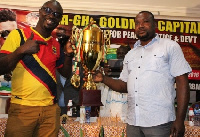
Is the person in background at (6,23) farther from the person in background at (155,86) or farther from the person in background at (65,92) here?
the person in background at (155,86)

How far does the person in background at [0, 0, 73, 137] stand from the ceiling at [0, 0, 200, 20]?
2.09 metres

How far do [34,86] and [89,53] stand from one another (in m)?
0.57

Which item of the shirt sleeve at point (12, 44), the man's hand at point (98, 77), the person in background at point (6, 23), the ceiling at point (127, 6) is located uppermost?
the ceiling at point (127, 6)

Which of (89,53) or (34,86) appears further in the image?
(89,53)

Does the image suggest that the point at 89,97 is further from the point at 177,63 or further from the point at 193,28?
the point at 193,28

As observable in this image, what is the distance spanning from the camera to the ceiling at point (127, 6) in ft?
13.1

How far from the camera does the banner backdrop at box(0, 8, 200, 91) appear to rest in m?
4.00

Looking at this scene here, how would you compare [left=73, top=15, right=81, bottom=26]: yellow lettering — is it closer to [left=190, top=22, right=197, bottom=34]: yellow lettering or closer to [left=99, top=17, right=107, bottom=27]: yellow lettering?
[left=99, top=17, right=107, bottom=27]: yellow lettering

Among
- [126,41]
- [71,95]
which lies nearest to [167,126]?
[71,95]

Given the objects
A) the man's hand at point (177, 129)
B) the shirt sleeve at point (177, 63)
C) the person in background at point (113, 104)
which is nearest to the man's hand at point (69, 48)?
the shirt sleeve at point (177, 63)

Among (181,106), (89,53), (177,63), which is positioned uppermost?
(89,53)

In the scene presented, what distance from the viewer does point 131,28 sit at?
4141mm

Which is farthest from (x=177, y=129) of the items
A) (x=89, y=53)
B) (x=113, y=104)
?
(x=113, y=104)

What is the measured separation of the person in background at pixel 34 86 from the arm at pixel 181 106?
0.95 metres
